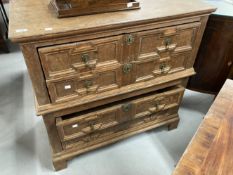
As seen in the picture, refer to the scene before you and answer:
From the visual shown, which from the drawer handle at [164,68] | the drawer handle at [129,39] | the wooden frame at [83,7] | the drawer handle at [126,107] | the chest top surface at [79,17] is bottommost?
the drawer handle at [126,107]

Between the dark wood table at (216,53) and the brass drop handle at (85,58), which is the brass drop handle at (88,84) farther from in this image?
the dark wood table at (216,53)

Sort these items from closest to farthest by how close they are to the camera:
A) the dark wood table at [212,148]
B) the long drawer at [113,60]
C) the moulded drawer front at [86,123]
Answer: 1. the dark wood table at [212,148]
2. the long drawer at [113,60]
3. the moulded drawer front at [86,123]

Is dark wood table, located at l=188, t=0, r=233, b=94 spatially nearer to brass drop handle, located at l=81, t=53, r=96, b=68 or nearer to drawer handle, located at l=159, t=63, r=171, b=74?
drawer handle, located at l=159, t=63, r=171, b=74

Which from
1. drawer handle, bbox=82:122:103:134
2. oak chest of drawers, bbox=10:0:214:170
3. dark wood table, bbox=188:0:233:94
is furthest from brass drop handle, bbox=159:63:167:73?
drawer handle, bbox=82:122:103:134

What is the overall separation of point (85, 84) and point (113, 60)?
19 cm

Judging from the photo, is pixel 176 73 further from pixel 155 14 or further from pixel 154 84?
pixel 155 14

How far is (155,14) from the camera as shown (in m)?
0.99

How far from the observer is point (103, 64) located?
1.03m

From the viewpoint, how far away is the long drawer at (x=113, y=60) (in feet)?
3.05

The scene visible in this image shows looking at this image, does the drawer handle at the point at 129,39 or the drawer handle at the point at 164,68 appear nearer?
the drawer handle at the point at 129,39

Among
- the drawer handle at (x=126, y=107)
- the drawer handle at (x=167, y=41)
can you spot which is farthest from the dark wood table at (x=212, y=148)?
the drawer handle at (x=126, y=107)

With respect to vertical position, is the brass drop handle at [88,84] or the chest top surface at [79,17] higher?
the chest top surface at [79,17]

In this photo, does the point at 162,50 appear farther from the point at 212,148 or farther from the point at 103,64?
the point at 212,148

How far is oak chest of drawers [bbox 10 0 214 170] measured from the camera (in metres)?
0.88
